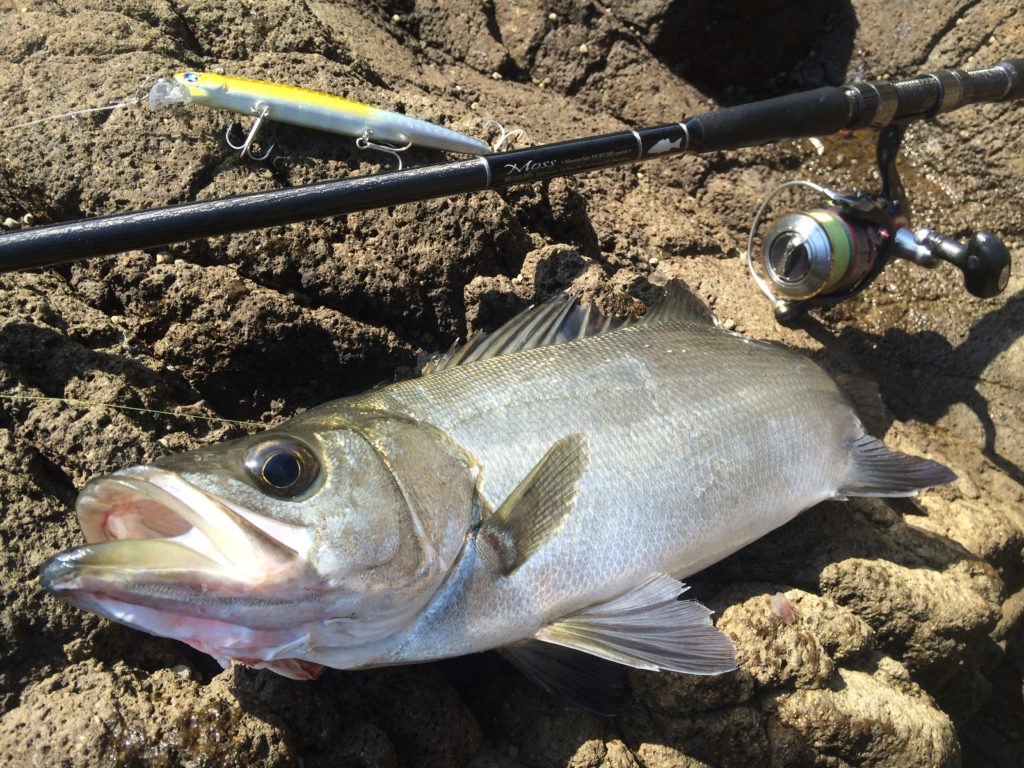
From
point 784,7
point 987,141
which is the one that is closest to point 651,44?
point 784,7

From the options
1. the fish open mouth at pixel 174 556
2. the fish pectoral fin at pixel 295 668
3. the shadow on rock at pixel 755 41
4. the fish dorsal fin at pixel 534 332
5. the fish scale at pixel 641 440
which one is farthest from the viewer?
the shadow on rock at pixel 755 41

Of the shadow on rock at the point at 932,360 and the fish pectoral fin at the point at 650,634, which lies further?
the shadow on rock at the point at 932,360

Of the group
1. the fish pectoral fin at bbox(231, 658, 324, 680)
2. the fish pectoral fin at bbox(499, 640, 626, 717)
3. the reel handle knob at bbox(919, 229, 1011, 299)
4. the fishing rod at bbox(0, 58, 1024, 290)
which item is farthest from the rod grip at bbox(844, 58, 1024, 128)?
the fish pectoral fin at bbox(231, 658, 324, 680)

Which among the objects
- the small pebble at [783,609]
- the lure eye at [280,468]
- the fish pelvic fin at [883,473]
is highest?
the fish pelvic fin at [883,473]

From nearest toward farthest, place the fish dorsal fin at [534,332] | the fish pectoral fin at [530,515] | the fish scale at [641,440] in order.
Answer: the fish pectoral fin at [530,515] → the fish scale at [641,440] → the fish dorsal fin at [534,332]

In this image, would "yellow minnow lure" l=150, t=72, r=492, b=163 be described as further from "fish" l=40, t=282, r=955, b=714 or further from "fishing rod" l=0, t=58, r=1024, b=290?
"fish" l=40, t=282, r=955, b=714

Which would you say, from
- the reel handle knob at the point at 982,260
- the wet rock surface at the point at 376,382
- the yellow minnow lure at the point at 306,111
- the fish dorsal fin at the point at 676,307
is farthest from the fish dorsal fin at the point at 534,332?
the reel handle knob at the point at 982,260

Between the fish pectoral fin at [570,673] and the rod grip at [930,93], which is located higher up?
the rod grip at [930,93]

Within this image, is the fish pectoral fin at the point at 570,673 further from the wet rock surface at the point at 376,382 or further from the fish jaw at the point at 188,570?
the fish jaw at the point at 188,570
